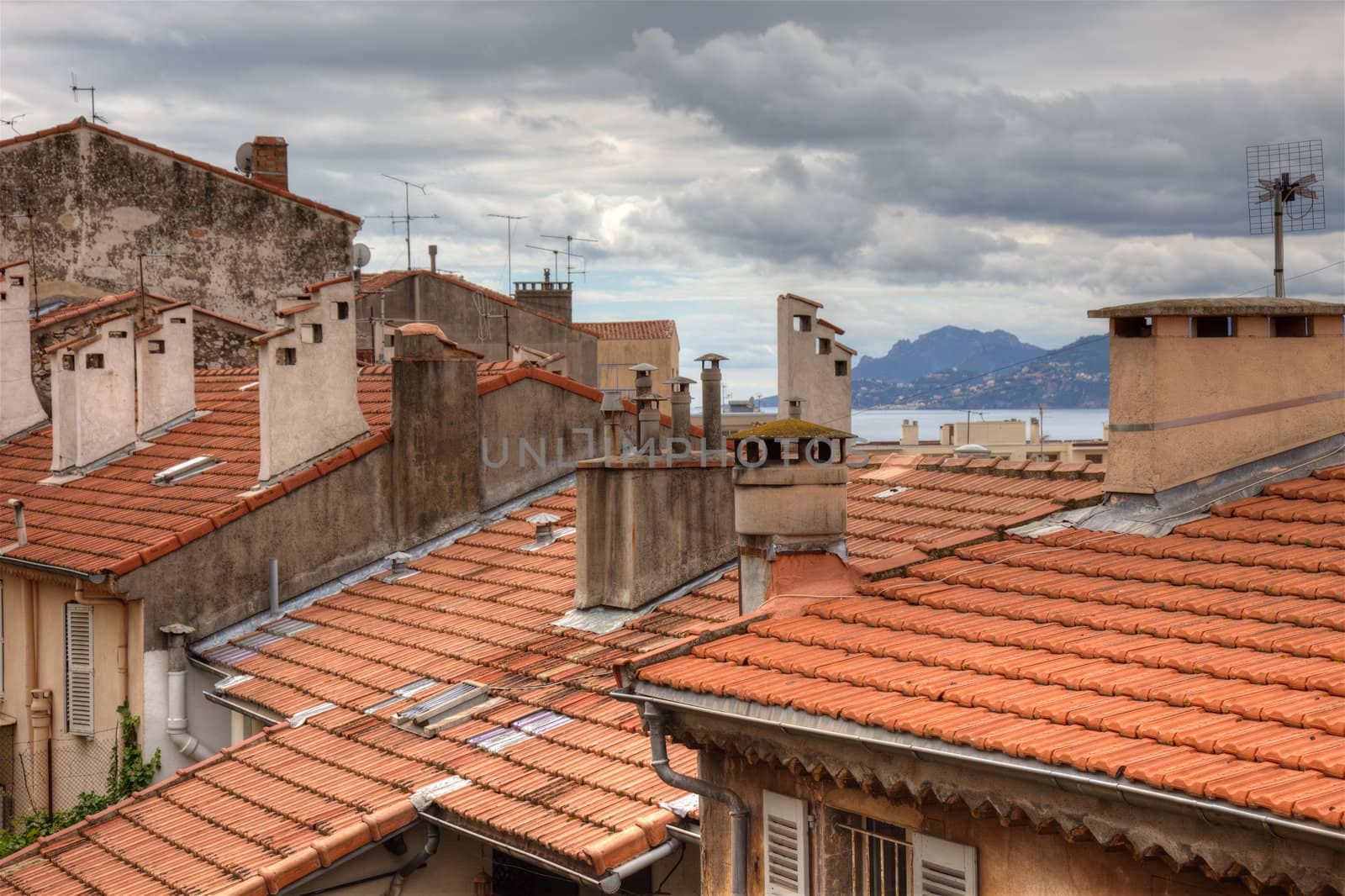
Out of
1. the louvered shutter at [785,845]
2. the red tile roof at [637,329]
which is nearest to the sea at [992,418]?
the red tile roof at [637,329]

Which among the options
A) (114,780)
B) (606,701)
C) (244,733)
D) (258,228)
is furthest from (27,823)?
(258,228)

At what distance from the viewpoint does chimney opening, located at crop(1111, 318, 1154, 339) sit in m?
10.1

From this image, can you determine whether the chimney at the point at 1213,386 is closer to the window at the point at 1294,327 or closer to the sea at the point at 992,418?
the window at the point at 1294,327

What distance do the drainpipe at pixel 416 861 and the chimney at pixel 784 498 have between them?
355cm

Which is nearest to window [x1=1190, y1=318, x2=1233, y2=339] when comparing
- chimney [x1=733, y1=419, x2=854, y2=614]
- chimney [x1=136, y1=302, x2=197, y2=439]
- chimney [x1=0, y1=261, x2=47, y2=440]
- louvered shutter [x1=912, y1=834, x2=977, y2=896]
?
chimney [x1=733, y1=419, x2=854, y2=614]

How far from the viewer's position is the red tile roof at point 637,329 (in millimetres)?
68044

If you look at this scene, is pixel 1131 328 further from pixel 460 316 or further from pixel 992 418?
pixel 992 418

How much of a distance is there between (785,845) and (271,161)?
2453cm

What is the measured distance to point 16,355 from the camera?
2609cm

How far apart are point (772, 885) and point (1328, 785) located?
3.77m

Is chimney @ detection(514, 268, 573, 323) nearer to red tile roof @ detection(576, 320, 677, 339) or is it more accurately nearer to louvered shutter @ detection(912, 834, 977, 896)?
red tile roof @ detection(576, 320, 677, 339)

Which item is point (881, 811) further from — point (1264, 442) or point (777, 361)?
point (777, 361)

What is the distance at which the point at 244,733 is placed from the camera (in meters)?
17.7

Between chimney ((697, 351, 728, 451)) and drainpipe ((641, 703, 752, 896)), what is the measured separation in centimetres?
693
